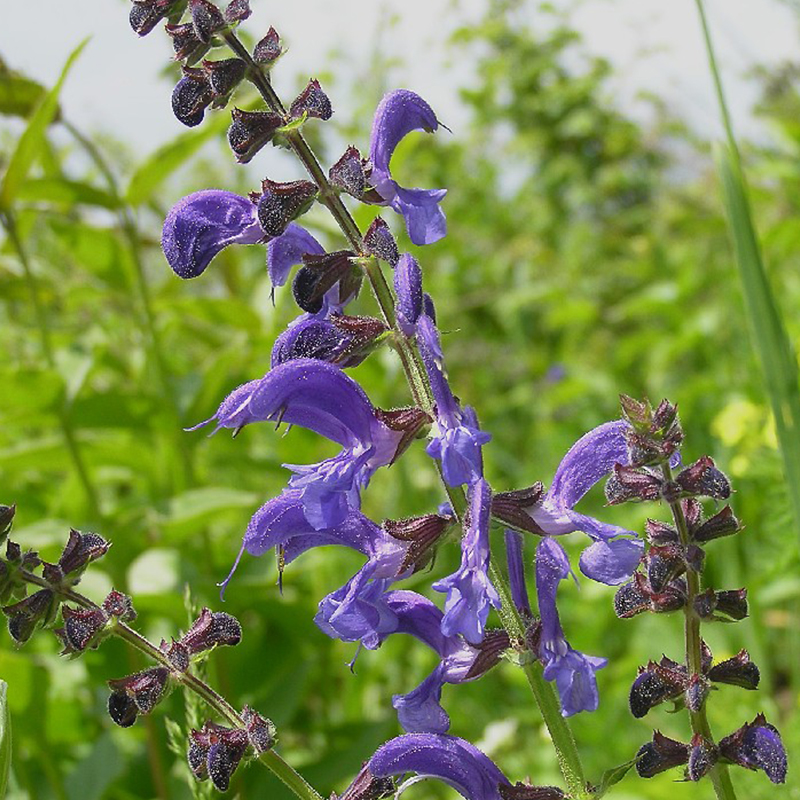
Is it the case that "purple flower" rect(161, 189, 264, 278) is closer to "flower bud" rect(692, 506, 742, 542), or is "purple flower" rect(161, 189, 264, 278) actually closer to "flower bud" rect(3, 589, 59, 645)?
"flower bud" rect(3, 589, 59, 645)

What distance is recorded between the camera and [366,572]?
1.04 meters

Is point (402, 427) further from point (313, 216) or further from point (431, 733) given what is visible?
point (313, 216)

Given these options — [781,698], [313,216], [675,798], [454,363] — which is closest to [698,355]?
[454,363]

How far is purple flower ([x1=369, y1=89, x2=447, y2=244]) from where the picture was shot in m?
1.03

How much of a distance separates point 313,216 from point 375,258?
144 centimetres

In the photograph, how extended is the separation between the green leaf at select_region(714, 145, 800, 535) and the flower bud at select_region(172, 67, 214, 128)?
1.94 feet

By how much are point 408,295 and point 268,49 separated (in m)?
0.27

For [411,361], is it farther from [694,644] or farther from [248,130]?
[694,644]

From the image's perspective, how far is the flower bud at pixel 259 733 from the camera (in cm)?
98

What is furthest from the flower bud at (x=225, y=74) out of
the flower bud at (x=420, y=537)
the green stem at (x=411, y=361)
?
the flower bud at (x=420, y=537)

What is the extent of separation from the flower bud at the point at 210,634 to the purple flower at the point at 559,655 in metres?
0.30

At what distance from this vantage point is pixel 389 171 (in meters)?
1.14

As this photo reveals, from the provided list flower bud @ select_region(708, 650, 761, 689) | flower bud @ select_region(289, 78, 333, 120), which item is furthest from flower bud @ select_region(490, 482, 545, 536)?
flower bud @ select_region(289, 78, 333, 120)

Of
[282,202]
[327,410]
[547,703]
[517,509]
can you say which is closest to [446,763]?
[547,703]
